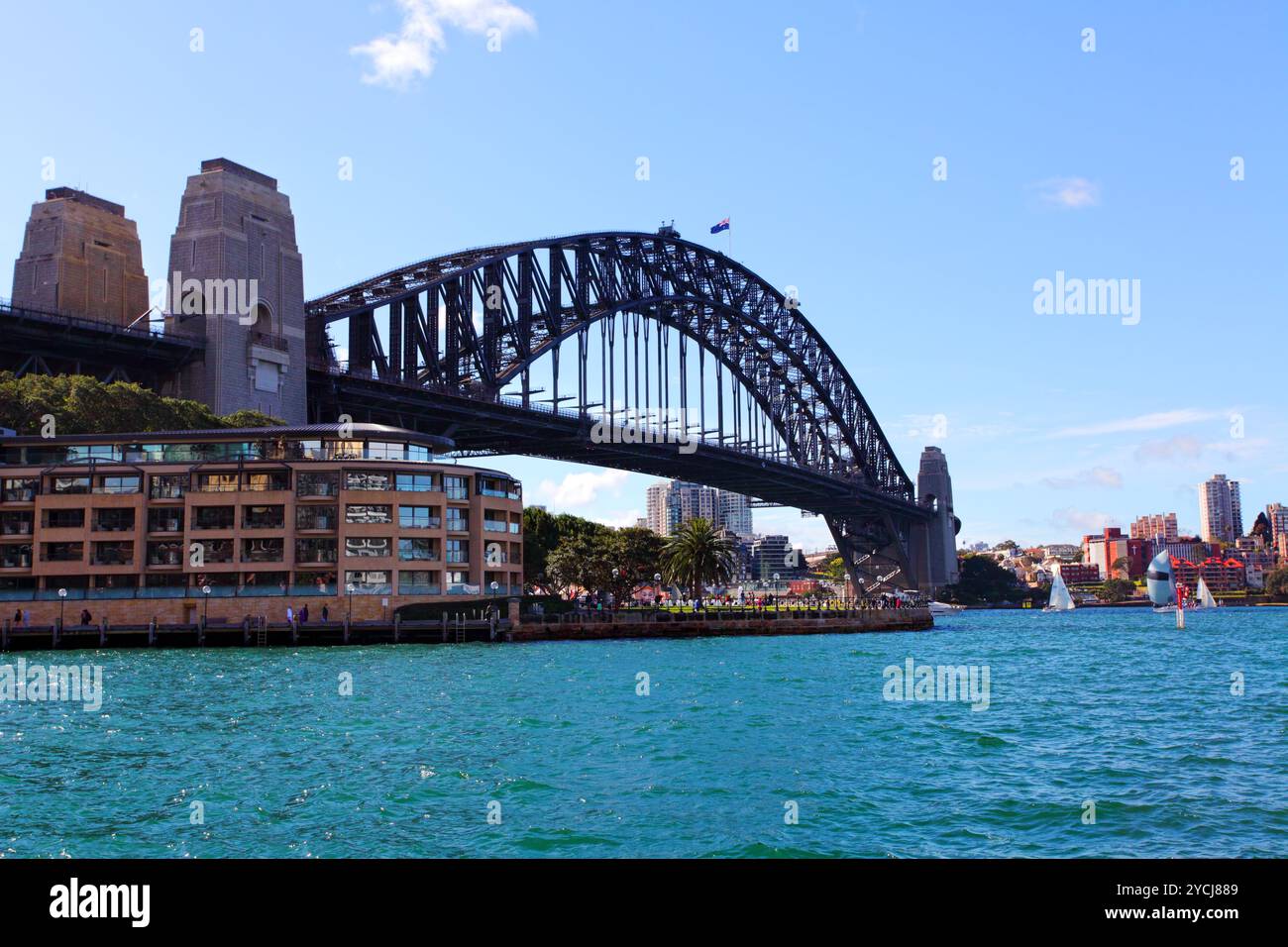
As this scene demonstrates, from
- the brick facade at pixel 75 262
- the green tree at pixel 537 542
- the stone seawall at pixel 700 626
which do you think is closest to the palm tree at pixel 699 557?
the stone seawall at pixel 700 626

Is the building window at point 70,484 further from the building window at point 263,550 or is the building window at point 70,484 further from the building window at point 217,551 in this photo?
the building window at point 263,550

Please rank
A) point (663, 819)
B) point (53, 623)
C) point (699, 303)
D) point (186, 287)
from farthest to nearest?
1. point (699, 303)
2. point (186, 287)
3. point (53, 623)
4. point (663, 819)

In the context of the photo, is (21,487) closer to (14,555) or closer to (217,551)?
(14,555)

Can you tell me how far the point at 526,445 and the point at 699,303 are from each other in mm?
38641

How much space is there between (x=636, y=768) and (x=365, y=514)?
5296 centimetres

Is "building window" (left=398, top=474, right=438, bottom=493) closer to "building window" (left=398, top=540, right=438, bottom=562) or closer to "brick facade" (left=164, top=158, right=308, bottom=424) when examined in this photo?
"building window" (left=398, top=540, right=438, bottom=562)

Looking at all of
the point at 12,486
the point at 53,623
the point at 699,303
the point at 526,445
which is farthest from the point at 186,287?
the point at 699,303

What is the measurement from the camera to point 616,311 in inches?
4985

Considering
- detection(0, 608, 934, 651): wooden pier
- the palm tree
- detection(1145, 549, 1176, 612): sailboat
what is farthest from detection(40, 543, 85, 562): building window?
detection(1145, 549, 1176, 612): sailboat

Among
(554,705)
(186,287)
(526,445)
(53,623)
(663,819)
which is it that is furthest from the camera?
(526,445)
